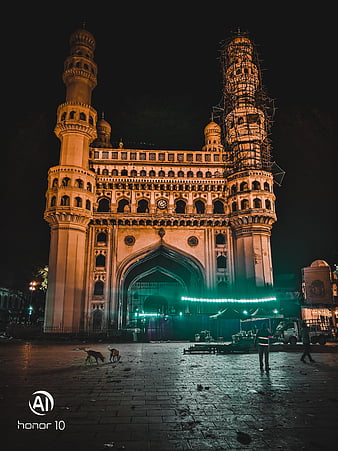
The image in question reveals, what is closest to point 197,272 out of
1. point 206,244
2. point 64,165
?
point 206,244

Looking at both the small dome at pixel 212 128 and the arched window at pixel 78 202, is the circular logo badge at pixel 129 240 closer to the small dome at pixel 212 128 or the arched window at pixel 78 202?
the arched window at pixel 78 202

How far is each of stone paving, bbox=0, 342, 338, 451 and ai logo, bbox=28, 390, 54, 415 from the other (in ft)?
0.44

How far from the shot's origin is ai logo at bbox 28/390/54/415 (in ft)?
20.9

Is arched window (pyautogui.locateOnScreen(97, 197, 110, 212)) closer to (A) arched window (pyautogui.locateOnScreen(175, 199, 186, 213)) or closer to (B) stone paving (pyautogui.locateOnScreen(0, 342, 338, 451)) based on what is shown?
(A) arched window (pyautogui.locateOnScreen(175, 199, 186, 213))

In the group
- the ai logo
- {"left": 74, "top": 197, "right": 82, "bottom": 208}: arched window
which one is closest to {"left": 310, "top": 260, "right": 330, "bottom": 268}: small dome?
{"left": 74, "top": 197, "right": 82, "bottom": 208}: arched window

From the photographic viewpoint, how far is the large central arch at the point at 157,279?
1419 inches

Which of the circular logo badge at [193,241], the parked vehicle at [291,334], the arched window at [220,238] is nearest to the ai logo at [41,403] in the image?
the parked vehicle at [291,334]

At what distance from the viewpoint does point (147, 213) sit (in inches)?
1443

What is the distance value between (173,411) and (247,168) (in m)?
33.5

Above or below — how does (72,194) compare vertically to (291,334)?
above

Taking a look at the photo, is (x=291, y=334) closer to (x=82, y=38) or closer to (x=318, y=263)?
(x=318, y=263)

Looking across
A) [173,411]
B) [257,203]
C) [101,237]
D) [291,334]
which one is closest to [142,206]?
[101,237]

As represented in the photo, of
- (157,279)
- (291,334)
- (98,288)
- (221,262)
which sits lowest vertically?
(291,334)

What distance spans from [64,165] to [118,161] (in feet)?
20.2
